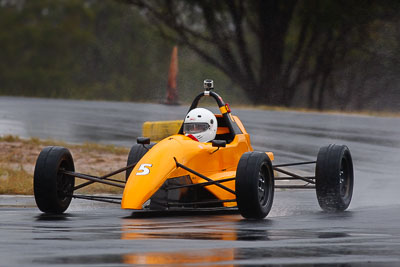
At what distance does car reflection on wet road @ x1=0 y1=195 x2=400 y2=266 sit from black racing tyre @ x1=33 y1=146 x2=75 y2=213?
199 mm

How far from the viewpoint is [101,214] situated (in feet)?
43.9

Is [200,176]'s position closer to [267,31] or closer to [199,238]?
[199,238]

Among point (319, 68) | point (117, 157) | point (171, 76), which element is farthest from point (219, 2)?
point (117, 157)

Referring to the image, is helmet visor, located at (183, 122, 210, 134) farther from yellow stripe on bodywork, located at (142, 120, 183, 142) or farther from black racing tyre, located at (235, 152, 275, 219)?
yellow stripe on bodywork, located at (142, 120, 183, 142)

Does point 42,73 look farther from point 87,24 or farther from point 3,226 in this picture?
point 3,226

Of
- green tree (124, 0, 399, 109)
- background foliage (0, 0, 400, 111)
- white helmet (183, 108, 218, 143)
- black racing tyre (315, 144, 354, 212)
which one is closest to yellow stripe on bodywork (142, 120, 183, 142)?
white helmet (183, 108, 218, 143)

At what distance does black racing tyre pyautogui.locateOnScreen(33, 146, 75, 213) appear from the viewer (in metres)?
13.0

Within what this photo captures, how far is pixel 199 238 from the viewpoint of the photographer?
34.1ft

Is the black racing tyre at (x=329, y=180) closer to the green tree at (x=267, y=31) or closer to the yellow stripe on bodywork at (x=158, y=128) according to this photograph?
the yellow stripe on bodywork at (x=158, y=128)

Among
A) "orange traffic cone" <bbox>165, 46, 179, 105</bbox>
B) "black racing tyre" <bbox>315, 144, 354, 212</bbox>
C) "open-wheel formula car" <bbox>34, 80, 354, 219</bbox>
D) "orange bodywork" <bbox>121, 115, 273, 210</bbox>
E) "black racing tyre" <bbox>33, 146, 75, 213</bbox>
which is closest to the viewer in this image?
"orange bodywork" <bbox>121, 115, 273, 210</bbox>

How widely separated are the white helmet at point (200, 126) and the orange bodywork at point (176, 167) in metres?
0.28

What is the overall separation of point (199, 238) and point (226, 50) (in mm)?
36186

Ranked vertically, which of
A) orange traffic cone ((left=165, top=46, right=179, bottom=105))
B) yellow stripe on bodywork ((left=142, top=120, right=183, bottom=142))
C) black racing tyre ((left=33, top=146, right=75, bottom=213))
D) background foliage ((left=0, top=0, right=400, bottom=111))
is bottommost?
black racing tyre ((left=33, top=146, right=75, bottom=213))

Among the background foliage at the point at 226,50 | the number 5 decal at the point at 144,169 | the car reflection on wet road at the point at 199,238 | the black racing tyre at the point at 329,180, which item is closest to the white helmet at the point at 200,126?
the car reflection on wet road at the point at 199,238
